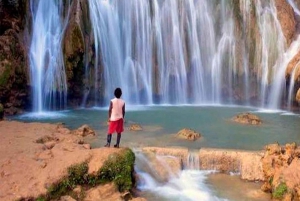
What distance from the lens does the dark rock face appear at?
639 inches

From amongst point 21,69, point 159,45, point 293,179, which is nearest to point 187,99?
point 159,45

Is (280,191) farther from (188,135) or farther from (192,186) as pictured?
(188,135)

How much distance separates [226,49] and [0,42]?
1221 centimetres

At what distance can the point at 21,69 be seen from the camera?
1688 centimetres

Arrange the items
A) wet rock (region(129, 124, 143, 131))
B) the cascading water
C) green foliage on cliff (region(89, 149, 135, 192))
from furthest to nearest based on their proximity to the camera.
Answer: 1. the cascading water
2. wet rock (region(129, 124, 143, 131))
3. green foliage on cliff (region(89, 149, 135, 192))

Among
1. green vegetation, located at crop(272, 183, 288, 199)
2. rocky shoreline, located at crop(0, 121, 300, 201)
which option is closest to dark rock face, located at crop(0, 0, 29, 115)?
rocky shoreline, located at crop(0, 121, 300, 201)

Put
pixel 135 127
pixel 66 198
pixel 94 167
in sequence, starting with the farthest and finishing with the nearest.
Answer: pixel 135 127
pixel 94 167
pixel 66 198

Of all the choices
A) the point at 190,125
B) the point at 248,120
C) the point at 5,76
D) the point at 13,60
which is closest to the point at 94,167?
the point at 190,125

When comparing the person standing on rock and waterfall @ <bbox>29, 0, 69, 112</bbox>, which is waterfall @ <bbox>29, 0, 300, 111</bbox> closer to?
waterfall @ <bbox>29, 0, 69, 112</bbox>

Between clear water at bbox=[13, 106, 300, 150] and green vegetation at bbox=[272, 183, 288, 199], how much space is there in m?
2.76

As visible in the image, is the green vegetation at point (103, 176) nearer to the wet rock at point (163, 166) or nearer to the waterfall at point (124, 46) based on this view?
the wet rock at point (163, 166)

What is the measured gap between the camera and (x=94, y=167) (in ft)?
25.4

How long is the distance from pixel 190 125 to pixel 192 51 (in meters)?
8.85

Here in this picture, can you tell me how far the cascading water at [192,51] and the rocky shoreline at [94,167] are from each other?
10666mm
